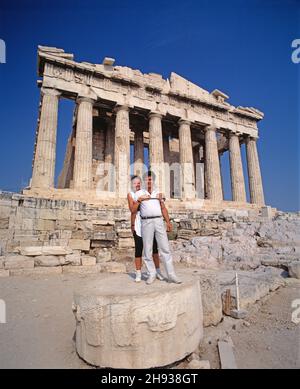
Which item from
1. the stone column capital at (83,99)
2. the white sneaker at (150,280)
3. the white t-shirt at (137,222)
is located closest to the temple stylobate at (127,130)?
the stone column capital at (83,99)

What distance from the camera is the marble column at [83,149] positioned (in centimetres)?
1454

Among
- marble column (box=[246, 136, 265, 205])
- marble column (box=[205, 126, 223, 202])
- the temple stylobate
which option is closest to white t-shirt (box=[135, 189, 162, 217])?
the temple stylobate

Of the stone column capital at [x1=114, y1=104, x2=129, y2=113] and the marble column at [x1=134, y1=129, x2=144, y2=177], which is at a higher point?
the stone column capital at [x1=114, y1=104, x2=129, y2=113]

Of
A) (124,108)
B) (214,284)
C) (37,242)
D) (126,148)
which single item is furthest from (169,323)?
(124,108)

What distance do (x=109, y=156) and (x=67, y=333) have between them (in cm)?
1727

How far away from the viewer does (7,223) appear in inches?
313

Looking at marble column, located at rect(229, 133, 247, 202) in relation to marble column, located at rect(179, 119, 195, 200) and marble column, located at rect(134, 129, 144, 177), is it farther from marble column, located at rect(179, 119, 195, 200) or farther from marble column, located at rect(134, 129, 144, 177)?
marble column, located at rect(134, 129, 144, 177)

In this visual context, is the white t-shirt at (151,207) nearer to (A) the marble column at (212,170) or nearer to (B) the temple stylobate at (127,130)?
(B) the temple stylobate at (127,130)

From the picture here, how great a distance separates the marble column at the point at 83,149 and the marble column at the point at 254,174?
49.1ft

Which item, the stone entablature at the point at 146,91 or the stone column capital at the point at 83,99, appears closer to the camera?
the stone entablature at the point at 146,91

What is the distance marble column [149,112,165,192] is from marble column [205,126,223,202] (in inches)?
183

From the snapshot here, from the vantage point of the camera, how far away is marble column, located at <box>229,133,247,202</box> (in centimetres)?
2056

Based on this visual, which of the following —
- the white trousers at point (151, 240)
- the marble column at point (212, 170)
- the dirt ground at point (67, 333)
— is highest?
the marble column at point (212, 170)

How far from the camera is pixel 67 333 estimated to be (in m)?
3.22
